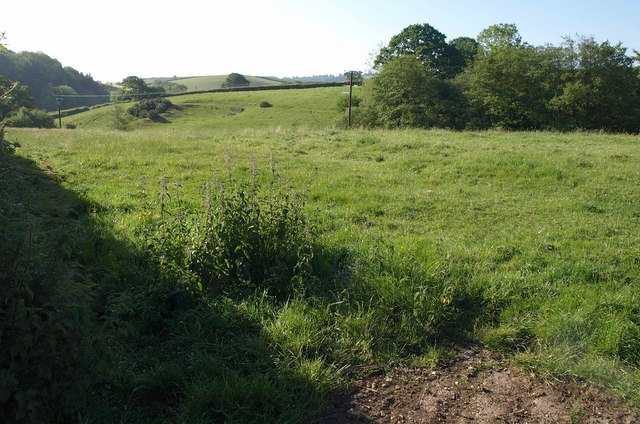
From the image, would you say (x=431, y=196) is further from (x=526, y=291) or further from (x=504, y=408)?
(x=504, y=408)

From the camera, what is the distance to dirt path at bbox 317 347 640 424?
3264 mm

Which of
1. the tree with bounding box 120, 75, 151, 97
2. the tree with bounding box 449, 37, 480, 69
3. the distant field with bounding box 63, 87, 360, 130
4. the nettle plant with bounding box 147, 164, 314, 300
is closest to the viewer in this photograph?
the nettle plant with bounding box 147, 164, 314, 300

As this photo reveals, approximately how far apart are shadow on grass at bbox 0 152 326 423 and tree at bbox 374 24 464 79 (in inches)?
2066

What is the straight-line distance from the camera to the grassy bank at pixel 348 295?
342 cm

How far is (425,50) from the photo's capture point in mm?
53188

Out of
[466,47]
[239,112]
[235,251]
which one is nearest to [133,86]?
[239,112]

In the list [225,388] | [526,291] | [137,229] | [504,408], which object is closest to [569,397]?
[504,408]

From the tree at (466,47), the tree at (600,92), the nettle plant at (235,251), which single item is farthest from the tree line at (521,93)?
the nettle plant at (235,251)

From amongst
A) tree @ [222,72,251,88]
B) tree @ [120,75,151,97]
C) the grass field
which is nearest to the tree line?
the grass field

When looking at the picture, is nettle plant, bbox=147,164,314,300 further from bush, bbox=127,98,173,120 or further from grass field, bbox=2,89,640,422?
bush, bbox=127,98,173,120

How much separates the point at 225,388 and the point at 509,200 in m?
7.14

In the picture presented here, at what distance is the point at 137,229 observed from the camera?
647cm

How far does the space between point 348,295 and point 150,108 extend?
238 feet

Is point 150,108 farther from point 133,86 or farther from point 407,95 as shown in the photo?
point 407,95
